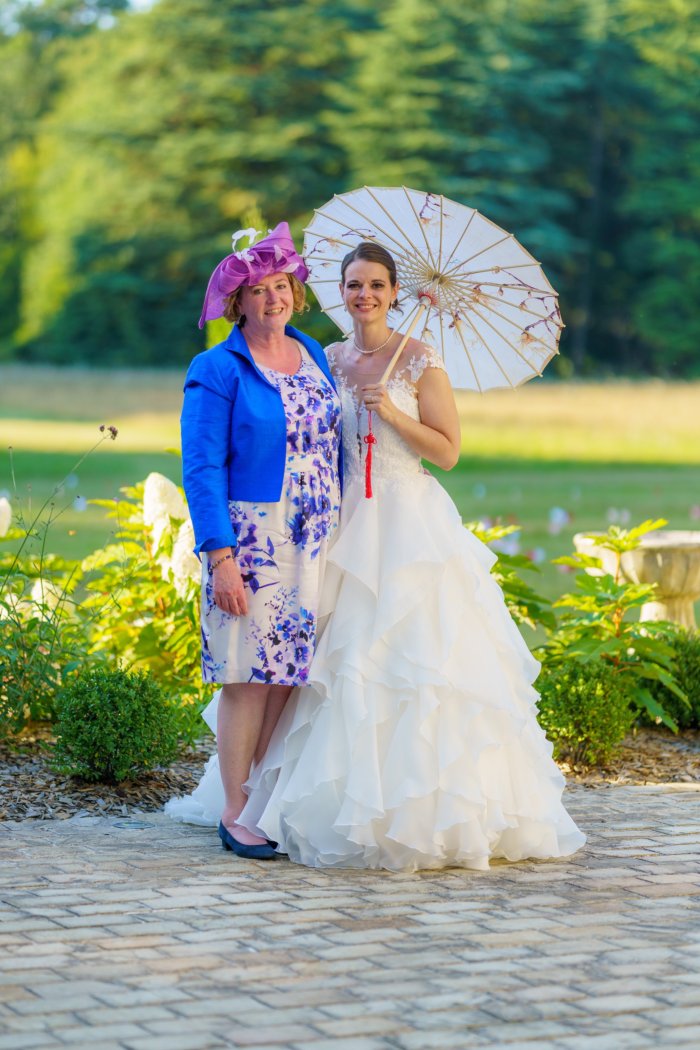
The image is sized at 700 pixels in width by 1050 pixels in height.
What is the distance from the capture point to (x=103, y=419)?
30.3 meters

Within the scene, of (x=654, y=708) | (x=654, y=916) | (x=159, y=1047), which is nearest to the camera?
(x=159, y=1047)

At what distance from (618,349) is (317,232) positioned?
32530 millimetres

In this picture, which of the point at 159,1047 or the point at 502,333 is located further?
the point at 502,333

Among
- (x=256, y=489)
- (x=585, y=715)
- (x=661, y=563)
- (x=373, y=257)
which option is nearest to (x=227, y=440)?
(x=256, y=489)

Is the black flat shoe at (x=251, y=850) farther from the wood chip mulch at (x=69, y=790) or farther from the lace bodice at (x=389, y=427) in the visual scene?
the lace bodice at (x=389, y=427)

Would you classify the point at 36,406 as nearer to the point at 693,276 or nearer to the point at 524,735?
the point at 693,276

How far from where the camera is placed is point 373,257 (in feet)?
14.0

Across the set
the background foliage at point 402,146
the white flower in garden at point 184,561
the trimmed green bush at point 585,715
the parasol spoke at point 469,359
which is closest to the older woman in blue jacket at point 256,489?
the parasol spoke at point 469,359

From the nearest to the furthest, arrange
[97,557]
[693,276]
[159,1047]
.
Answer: [159,1047], [97,557], [693,276]

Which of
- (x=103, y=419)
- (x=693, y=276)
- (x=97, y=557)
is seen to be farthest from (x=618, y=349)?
(x=97, y=557)

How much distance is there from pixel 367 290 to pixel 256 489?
676 mm

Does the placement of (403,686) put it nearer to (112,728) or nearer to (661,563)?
(112,728)

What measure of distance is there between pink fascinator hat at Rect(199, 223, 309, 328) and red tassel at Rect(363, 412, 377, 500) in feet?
1.65

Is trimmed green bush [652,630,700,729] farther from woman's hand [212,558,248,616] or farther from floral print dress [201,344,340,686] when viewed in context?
woman's hand [212,558,248,616]
